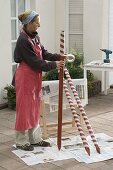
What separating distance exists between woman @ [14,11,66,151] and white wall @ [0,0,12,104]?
2083 mm

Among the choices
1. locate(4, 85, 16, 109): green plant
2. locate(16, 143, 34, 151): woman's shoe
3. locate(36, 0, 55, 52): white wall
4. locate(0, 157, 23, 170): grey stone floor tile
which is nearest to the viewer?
locate(0, 157, 23, 170): grey stone floor tile

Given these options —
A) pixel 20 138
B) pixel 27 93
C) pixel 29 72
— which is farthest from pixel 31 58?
pixel 20 138

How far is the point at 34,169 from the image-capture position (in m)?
4.09

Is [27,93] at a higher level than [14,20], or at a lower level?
lower

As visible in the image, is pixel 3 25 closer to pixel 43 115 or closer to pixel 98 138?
pixel 43 115

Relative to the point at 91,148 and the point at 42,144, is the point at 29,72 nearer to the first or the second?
the point at 42,144

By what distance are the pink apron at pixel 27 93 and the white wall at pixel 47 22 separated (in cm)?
311

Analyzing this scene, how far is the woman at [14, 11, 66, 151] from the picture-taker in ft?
14.2

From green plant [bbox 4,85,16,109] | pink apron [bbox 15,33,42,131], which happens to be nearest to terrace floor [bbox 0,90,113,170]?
green plant [bbox 4,85,16,109]

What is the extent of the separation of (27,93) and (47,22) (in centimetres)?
362

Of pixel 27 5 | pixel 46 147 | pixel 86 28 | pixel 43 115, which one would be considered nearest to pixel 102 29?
pixel 86 28

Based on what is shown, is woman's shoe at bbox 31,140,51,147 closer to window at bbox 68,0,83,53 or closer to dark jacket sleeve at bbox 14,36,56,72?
dark jacket sleeve at bbox 14,36,56,72

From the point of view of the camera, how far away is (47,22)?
783 centimetres

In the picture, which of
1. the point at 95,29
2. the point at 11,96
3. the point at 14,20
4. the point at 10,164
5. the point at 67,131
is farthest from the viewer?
the point at 95,29
